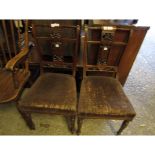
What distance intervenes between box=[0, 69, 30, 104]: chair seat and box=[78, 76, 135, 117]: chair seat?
51cm

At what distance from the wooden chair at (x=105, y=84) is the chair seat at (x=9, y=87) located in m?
0.51

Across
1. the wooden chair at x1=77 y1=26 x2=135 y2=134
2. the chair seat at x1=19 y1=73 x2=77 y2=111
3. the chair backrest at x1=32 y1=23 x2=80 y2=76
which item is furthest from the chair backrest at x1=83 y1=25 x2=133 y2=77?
the chair seat at x1=19 y1=73 x2=77 y2=111

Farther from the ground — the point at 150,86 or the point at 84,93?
the point at 84,93

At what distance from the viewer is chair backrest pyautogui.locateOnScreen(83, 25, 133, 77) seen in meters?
1.26

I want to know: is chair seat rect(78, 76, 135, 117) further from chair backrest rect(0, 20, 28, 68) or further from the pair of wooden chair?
chair backrest rect(0, 20, 28, 68)

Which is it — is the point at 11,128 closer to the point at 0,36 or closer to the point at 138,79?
the point at 0,36

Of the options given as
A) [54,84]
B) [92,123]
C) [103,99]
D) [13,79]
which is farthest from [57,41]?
[92,123]

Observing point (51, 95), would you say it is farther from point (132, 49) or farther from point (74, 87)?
point (132, 49)

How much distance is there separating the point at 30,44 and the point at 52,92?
50cm

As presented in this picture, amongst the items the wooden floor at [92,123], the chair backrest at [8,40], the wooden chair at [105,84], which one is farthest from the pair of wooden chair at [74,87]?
the chair backrest at [8,40]

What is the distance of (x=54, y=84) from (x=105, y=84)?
45cm

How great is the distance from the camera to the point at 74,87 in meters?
1.35
